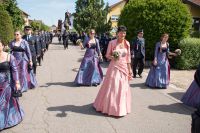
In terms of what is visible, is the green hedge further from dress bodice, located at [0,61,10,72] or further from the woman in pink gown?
dress bodice, located at [0,61,10,72]

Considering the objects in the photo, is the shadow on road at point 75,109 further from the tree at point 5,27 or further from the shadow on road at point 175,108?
the tree at point 5,27

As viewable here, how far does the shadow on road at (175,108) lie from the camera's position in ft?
25.3

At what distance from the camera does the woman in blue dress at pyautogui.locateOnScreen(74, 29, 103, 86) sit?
34.5ft

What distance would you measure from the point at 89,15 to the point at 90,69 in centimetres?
3215

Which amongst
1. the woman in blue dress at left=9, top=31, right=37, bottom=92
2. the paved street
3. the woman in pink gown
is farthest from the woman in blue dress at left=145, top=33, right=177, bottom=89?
the woman in blue dress at left=9, top=31, right=37, bottom=92

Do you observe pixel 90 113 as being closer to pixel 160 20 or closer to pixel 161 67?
pixel 161 67

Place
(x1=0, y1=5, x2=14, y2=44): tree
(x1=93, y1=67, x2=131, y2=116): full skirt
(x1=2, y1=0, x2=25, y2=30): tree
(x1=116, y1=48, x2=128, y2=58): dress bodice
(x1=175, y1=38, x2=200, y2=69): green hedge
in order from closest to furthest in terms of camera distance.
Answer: (x1=93, y1=67, x2=131, y2=116): full skirt → (x1=116, y1=48, x2=128, y2=58): dress bodice → (x1=175, y1=38, x2=200, y2=69): green hedge → (x1=0, y1=5, x2=14, y2=44): tree → (x1=2, y1=0, x2=25, y2=30): tree

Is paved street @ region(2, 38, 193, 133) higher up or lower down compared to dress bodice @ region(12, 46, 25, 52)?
lower down

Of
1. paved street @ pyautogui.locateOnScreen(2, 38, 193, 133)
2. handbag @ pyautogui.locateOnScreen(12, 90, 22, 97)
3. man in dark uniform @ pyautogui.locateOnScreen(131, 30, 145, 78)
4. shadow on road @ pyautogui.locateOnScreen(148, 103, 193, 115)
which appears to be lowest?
shadow on road @ pyautogui.locateOnScreen(148, 103, 193, 115)

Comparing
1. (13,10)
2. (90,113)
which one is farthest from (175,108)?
(13,10)

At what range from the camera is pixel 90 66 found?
1056 cm

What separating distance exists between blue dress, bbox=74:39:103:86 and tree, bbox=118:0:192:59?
20.0ft

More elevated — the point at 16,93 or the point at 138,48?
the point at 138,48

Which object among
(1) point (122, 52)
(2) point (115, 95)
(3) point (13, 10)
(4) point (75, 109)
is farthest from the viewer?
(3) point (13, 10)
